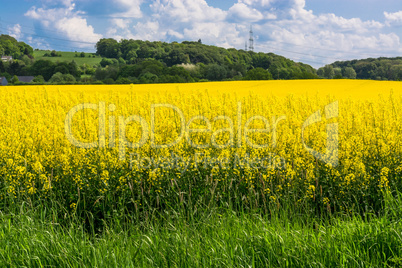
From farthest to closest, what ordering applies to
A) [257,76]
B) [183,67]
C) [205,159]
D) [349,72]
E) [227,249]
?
[349,72] < [183,67] < [257,76] < [205,159] < [227,249]

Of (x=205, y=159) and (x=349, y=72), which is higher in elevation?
(x=349, y=72)

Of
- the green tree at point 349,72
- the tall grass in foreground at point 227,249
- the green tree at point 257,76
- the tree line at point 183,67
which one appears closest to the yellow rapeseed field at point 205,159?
the tall grass in foreground at point 227,249

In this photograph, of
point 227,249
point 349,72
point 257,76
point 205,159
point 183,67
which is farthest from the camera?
point 349,72

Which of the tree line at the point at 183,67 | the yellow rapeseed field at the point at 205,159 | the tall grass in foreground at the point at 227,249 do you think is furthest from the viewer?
the tree line at the point at 183,67

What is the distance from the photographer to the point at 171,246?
3682 millimetres

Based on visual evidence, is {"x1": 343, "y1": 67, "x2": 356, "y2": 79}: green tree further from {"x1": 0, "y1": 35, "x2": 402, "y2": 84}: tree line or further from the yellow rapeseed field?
the yellow rapeseed field

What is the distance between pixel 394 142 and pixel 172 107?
455 centimetres

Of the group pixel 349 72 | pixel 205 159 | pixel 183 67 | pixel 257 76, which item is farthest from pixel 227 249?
pixel 349 72

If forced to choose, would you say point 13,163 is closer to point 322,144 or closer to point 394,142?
point 322,144

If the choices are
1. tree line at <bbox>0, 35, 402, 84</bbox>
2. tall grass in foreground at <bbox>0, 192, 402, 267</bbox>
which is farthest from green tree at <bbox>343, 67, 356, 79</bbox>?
tall grass in foreground at <bbox>0, 192, 402, 267</bbox>

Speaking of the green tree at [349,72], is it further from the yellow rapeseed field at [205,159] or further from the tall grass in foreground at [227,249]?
the tall grass in foreground at [227,249]

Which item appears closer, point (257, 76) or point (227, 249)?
point (227, 249)

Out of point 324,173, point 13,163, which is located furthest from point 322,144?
point 13,163

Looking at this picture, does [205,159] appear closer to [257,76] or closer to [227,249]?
[227,249]
